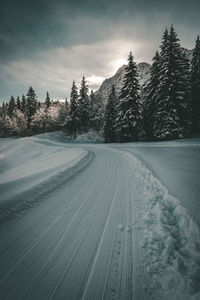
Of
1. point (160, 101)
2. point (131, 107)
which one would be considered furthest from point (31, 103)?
point (160, 101)

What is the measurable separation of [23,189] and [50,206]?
111 cm

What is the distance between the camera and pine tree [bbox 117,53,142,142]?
2089cm

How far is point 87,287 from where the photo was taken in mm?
1569

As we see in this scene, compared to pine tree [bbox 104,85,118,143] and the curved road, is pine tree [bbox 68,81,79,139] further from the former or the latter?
the curved road

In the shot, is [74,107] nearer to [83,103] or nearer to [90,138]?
[83,103]

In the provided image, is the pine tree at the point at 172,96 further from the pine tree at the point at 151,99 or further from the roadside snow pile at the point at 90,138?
the roadside snow pile at the point at 90,138

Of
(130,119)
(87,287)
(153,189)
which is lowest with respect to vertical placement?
(87,287)

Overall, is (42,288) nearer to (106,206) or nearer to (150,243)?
(150,243)

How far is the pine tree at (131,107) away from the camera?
2089 centimetres

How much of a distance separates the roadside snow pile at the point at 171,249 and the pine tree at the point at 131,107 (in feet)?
61.7

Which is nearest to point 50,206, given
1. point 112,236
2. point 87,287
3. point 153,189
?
point 112,236

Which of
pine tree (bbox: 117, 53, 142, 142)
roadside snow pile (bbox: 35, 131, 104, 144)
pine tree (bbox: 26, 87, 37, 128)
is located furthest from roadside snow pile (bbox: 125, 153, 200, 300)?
pine tree (bbox: 26, 87, 37, 128)

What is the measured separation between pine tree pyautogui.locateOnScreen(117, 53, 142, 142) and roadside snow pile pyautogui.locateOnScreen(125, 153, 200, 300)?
18.8 metres

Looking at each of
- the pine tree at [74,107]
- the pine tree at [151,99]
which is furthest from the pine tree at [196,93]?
the pine tree at [74,107]
